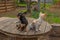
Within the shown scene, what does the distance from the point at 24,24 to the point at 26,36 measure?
252mm

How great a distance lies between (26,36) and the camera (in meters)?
4.04

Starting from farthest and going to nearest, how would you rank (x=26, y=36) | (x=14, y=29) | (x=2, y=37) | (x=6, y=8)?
(x=6, y=8) < (x=2, y=37) < (x=14, y=29) < (x=26, y=36)

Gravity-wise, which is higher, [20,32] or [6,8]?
[20,32]

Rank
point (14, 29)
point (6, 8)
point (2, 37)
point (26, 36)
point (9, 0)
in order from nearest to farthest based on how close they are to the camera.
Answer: point (26, 36) < point (14, 29) < point (2, 37) < point (6, 8) < point (9, 0)

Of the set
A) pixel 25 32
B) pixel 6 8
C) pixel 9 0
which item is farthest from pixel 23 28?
pixel 9 0

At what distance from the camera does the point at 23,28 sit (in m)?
4.13

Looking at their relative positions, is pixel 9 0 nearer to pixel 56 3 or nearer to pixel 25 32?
pixel 56 3

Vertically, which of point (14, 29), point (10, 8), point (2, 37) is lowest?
point (10, 8)

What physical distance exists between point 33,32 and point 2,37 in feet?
2.86

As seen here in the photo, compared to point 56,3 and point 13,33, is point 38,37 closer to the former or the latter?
point 13,33

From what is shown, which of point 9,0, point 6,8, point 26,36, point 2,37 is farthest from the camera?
point 9,0

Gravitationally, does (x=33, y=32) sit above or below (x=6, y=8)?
above

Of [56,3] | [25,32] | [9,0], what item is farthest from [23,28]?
[9,0]

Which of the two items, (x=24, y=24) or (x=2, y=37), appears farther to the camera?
(x=2, y=37)
